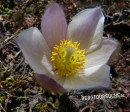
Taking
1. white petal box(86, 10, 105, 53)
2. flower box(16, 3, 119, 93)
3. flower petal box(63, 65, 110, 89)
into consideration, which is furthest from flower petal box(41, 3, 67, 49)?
flower petal box(63, 65, 110, 89)

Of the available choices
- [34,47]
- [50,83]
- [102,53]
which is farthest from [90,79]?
[34,47]

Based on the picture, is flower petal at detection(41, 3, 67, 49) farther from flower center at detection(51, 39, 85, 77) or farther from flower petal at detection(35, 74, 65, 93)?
flower petal at detection(35, 74, 65, 93)

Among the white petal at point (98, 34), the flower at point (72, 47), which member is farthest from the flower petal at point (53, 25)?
the white petal at point (98, 34)

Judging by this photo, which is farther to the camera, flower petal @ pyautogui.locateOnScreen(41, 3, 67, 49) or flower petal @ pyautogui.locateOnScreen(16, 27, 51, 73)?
flower petal @ pyautogui.locateOnScreen(41, 3, 67, 49)

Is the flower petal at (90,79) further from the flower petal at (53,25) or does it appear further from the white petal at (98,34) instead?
the flower petal at (53,25)

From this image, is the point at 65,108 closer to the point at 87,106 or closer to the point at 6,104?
the point at 87,106

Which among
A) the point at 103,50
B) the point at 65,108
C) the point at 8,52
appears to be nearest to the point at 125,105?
the point at 65,108
